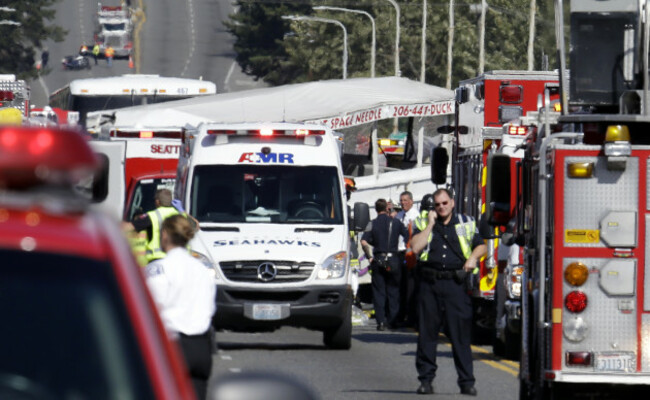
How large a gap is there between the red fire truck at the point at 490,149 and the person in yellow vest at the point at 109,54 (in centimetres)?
6943

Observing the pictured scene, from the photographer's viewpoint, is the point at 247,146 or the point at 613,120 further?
the point at 247,146

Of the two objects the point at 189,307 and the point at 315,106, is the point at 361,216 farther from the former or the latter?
the point at 315,106

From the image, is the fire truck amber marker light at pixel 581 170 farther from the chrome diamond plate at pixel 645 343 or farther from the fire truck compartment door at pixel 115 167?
the fire truck compartment door at pixel 115 167

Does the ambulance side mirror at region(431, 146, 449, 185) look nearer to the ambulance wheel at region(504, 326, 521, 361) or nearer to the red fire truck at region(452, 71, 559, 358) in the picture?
the red fire truck at region(452, 71, 559, 358)

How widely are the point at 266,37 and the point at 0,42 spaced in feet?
55.0

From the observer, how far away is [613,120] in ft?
35.2

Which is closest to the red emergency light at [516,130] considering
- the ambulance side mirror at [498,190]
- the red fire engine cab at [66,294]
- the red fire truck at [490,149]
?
the red fire truck at [490,149]

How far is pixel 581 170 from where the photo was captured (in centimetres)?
1092

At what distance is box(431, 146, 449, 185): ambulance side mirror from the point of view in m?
18.9

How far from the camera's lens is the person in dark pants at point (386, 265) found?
23.0 metres

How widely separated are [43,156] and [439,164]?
15.3m

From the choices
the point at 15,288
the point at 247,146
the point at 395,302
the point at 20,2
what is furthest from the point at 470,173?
the point at 20,2

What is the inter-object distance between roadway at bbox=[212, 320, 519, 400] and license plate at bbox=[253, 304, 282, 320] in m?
0.39

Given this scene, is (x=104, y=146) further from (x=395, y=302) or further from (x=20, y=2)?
(x=20, y=2)
